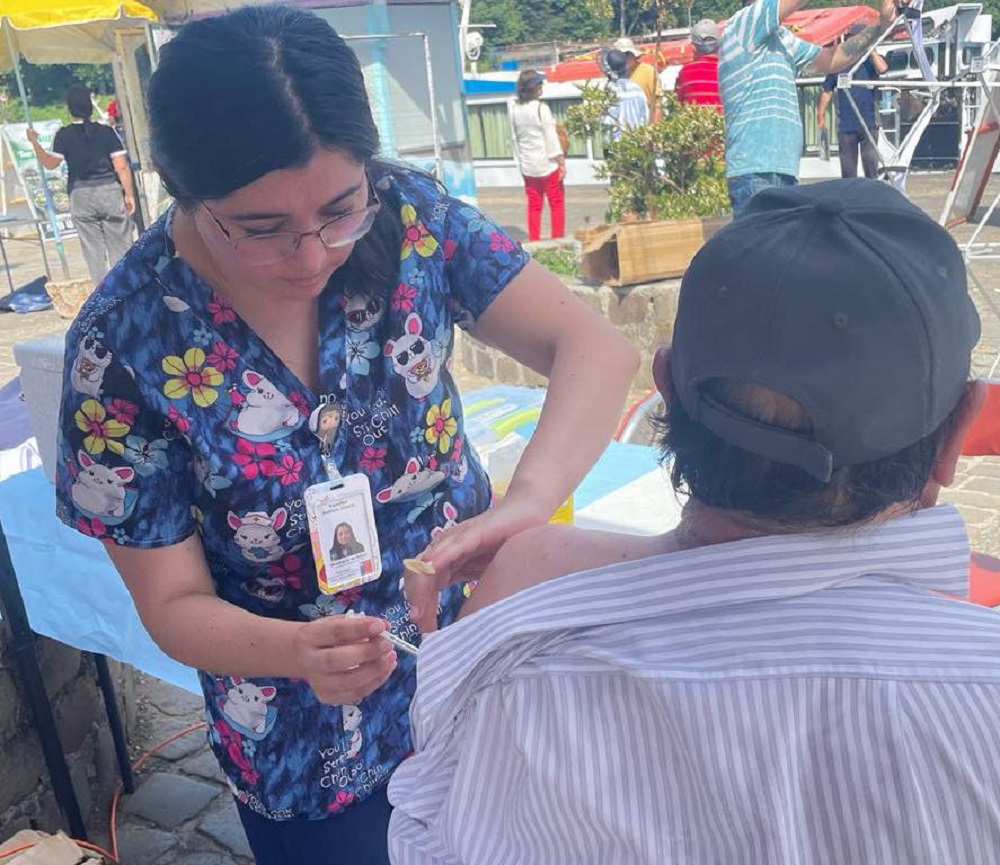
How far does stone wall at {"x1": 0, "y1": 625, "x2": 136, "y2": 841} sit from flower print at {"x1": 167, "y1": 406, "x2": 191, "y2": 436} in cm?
152

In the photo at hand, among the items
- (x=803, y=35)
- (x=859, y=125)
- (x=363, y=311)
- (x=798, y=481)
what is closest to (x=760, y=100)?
(x=363, y=311)

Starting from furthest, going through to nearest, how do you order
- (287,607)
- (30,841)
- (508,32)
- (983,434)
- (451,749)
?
(508,32), (983,434), (30,841), (287,607), (451,749)

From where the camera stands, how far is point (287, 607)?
1.57 meters

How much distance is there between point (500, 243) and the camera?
164 cm

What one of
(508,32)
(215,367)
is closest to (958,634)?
(215,367)

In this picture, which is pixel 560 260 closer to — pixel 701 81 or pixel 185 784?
pixel 701 81

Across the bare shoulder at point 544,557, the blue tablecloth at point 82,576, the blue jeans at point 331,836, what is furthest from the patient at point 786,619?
the blue tablecloth at point 82,576

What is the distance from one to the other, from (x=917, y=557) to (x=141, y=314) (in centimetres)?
101

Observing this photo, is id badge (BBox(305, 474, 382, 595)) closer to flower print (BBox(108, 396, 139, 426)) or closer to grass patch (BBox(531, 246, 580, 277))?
flower print (BBox(108, 396, 139, 426))

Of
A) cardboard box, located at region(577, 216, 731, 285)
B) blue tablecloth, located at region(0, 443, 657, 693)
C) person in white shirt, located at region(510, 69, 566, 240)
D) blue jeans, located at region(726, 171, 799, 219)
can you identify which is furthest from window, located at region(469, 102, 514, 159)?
blue tablecloth, located at region(0, 443, 657, 693)

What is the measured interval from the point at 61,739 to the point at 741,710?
8.18 ft

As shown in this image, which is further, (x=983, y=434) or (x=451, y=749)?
(x=983, y=434)

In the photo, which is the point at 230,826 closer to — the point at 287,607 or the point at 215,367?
the point at 287,607

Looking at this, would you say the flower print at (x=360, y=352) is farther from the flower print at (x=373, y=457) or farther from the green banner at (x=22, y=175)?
the green banner at (x=22, y=175)
